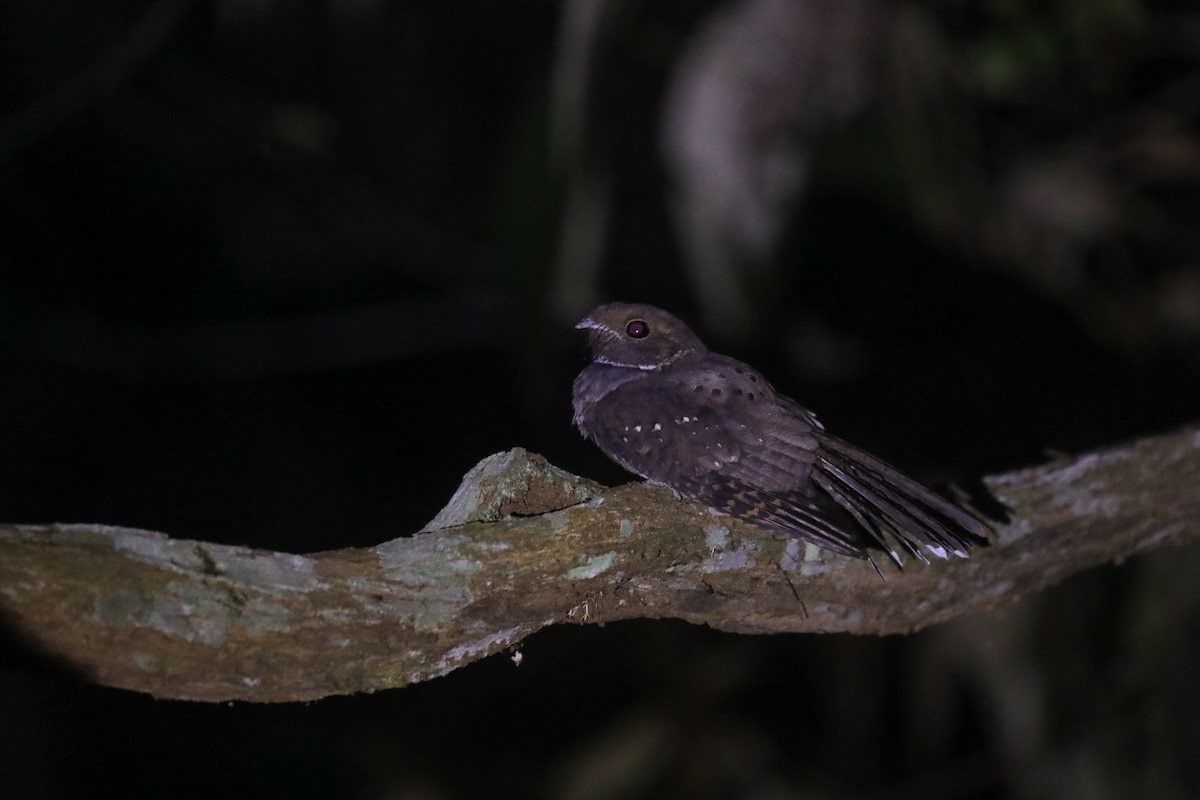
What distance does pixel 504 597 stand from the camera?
2822 millimetres

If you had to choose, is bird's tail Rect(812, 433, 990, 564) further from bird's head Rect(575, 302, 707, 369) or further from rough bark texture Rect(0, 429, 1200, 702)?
bird's head Rect(575, 302, 707, 369)

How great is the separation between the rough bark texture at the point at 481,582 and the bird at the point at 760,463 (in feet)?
0.45

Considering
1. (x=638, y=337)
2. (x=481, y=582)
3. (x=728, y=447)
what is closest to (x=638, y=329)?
(x=638, y=337)

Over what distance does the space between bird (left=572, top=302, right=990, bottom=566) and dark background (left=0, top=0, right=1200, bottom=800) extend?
2036 millimetres

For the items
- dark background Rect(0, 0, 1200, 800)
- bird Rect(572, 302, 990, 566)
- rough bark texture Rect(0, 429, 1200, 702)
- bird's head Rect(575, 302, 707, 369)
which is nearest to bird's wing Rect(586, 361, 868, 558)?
bird Rect(572, 302, 990, 566)

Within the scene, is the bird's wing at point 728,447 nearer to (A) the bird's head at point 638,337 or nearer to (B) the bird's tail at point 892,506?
(B) the bird's tail at point 892,506

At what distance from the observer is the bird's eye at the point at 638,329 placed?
4.46 metres

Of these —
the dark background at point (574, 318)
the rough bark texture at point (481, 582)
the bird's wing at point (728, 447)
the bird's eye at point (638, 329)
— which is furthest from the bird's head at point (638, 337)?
the dark background at point (574, 318)

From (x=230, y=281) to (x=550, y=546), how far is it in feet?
21.1

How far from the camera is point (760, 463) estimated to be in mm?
3639

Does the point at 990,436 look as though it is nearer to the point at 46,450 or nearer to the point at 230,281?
the point at 230,281

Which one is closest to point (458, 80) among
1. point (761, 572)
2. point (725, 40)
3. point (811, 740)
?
point (725, 40)

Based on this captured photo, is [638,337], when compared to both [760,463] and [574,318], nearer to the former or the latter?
[760,463]

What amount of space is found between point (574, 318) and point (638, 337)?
1.62 meters
